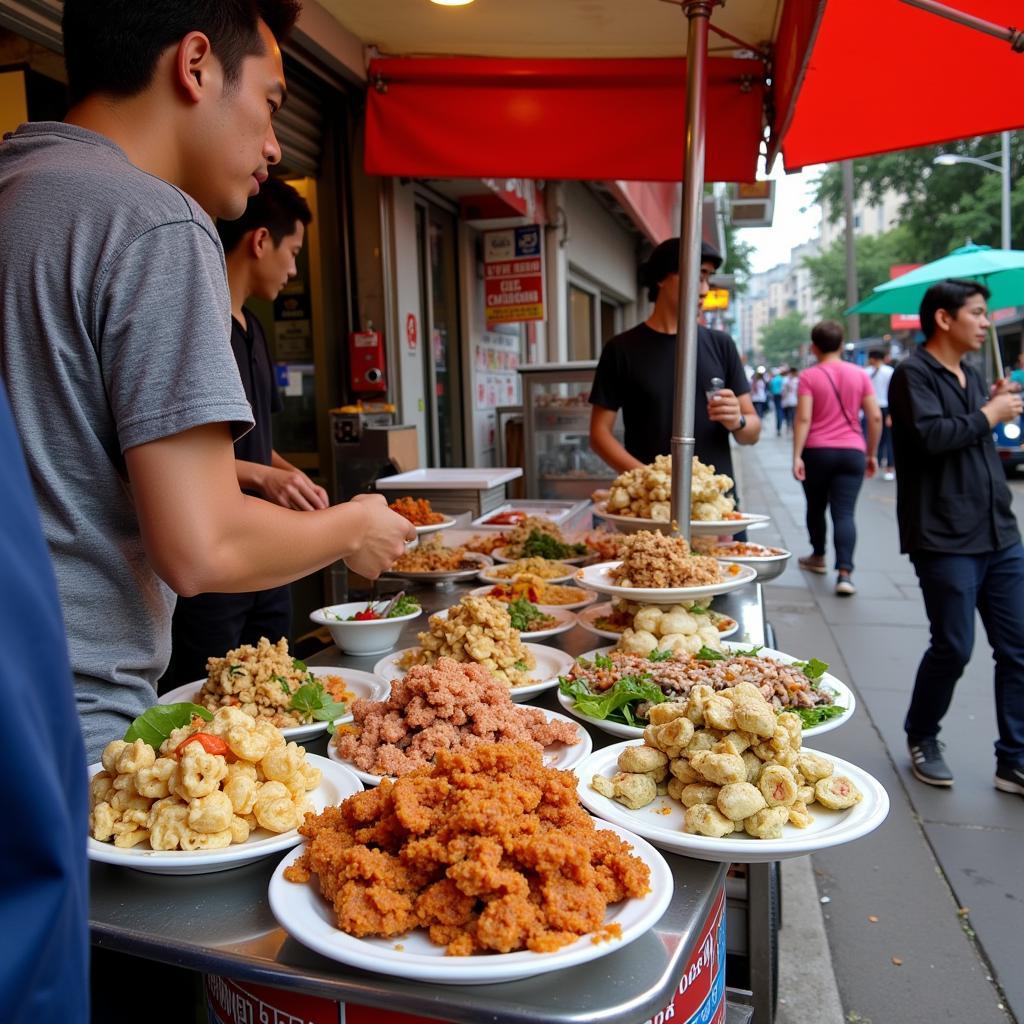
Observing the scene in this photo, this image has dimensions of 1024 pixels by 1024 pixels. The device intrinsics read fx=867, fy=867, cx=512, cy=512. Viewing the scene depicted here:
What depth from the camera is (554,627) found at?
282cm

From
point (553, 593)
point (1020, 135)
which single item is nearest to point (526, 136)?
point (553, 593)

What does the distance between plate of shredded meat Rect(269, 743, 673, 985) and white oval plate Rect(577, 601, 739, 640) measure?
4.37 feet

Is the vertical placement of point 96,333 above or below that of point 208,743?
above

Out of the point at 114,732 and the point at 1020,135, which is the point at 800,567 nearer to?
the point at 114,732

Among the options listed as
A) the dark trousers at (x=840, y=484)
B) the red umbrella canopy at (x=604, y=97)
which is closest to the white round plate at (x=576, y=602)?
the red umbrella canopy at (x=604, y=97)

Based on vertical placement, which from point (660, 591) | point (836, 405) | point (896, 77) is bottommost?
point (660, 591)

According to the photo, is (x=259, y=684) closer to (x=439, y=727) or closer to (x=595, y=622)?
(x=439, y=727)

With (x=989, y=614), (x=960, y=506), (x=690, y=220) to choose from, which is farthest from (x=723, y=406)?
(x=989, y=614)

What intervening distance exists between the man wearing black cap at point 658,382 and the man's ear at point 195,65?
118 inches

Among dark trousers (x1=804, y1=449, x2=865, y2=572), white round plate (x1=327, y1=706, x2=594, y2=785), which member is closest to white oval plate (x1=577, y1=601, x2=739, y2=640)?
white round plate (x1=327, y1=706, x2=594, y2=785)

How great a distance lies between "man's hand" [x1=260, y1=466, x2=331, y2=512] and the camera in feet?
9.07

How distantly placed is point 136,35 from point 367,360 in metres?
5.31

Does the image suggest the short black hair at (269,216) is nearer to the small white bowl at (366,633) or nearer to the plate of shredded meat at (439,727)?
the small white bowl at (366,633)

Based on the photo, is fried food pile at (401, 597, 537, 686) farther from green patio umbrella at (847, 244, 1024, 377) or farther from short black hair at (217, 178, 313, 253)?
green patio umbrella at (847, 244, 1024, 377)
